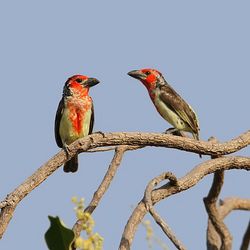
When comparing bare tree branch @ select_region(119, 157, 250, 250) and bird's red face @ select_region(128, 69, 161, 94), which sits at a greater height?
bird's red face @ select_region(128, 69, 161, 94)

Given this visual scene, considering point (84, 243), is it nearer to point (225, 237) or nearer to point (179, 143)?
point (179, 143)

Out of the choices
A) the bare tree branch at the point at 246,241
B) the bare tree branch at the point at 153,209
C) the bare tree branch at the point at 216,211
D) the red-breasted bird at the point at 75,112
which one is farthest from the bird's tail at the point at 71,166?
the bare tree branch at the point at 153,209

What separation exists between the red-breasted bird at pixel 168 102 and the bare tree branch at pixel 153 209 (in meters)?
1.91

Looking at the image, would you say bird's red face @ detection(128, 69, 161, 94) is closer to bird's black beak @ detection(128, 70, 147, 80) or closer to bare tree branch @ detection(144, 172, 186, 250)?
A: bird's black beak @ detection(128, 70, 147, 80)

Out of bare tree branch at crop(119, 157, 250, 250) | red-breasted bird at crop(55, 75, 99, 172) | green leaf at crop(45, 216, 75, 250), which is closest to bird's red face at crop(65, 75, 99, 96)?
red-breasted bird at crop(55, 75, 99, 172)

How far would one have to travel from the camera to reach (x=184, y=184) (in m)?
4.79

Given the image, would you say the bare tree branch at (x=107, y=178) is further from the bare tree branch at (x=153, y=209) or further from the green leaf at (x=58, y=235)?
the green leaf at (x=58, y=235)

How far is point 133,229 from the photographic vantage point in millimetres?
3977

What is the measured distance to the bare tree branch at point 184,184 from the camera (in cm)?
395

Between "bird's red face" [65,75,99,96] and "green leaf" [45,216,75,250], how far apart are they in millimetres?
3917

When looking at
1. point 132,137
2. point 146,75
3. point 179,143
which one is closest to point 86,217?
point 132,137

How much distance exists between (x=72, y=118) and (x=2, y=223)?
266 cm

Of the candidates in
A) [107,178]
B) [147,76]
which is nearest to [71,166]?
[147,76]

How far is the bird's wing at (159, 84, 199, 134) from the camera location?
260 inches
